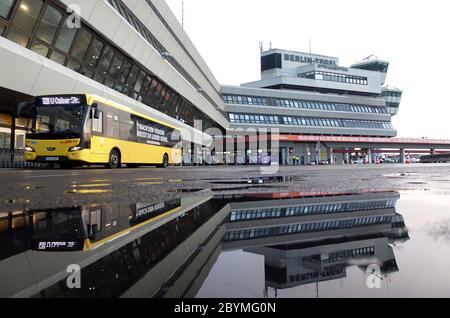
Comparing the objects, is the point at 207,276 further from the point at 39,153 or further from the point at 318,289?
the point at 39,153

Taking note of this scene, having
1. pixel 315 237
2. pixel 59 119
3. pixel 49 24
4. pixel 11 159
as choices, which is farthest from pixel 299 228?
pixel 11 159

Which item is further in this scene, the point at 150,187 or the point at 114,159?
the point at 114,159

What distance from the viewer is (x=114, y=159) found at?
1706 cm

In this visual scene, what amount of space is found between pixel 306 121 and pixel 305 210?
245 feet

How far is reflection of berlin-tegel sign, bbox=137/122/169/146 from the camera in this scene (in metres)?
19.8

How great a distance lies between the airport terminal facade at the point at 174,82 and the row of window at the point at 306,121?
0.21m

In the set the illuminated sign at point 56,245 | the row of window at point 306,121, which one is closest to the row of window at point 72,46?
the illuminated sign at point 56,245

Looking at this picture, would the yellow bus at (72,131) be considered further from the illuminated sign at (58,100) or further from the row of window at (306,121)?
the row of window at (306,121)

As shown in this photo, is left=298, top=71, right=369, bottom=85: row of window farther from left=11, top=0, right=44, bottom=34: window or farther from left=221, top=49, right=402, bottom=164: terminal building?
left=11, top=0, right=44, bottom=34: window

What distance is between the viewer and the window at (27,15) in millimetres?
14117

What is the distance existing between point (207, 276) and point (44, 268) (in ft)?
2.14

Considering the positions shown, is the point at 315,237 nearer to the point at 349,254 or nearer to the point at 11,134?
the point at 349,254

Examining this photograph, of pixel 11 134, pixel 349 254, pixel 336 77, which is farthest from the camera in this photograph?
pixel 336 77

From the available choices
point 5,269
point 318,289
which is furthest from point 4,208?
point 318,289
